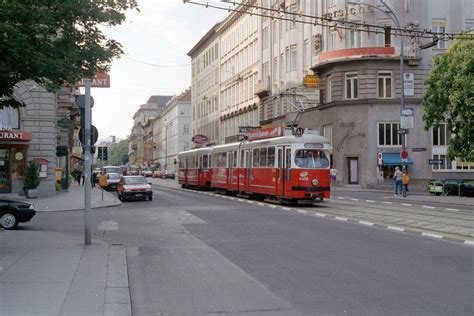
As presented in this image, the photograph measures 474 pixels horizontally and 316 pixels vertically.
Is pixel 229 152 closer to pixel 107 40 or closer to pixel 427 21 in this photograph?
pixel 107 40

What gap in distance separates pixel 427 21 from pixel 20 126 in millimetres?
34733

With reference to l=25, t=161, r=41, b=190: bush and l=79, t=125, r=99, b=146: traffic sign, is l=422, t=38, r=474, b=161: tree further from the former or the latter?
l=79, t=125, r=99, b=146: traffic sign

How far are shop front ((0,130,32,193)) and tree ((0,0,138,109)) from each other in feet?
69.7

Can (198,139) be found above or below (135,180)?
above

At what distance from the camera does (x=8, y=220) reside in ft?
56.2

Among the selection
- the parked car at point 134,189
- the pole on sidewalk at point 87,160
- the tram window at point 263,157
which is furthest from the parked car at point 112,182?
the pole on sidewalk at point 87,160

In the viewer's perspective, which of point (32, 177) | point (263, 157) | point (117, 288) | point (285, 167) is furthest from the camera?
point (32, 177)

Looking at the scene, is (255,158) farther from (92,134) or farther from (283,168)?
(92,134)

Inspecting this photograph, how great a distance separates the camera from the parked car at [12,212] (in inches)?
673

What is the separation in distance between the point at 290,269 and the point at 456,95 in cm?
2811

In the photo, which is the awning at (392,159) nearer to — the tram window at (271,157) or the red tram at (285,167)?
the red tram at (285,167)

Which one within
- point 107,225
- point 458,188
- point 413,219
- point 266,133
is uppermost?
point 266,133

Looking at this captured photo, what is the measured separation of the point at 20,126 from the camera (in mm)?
35031

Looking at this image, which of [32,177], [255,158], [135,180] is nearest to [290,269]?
[255,158]
